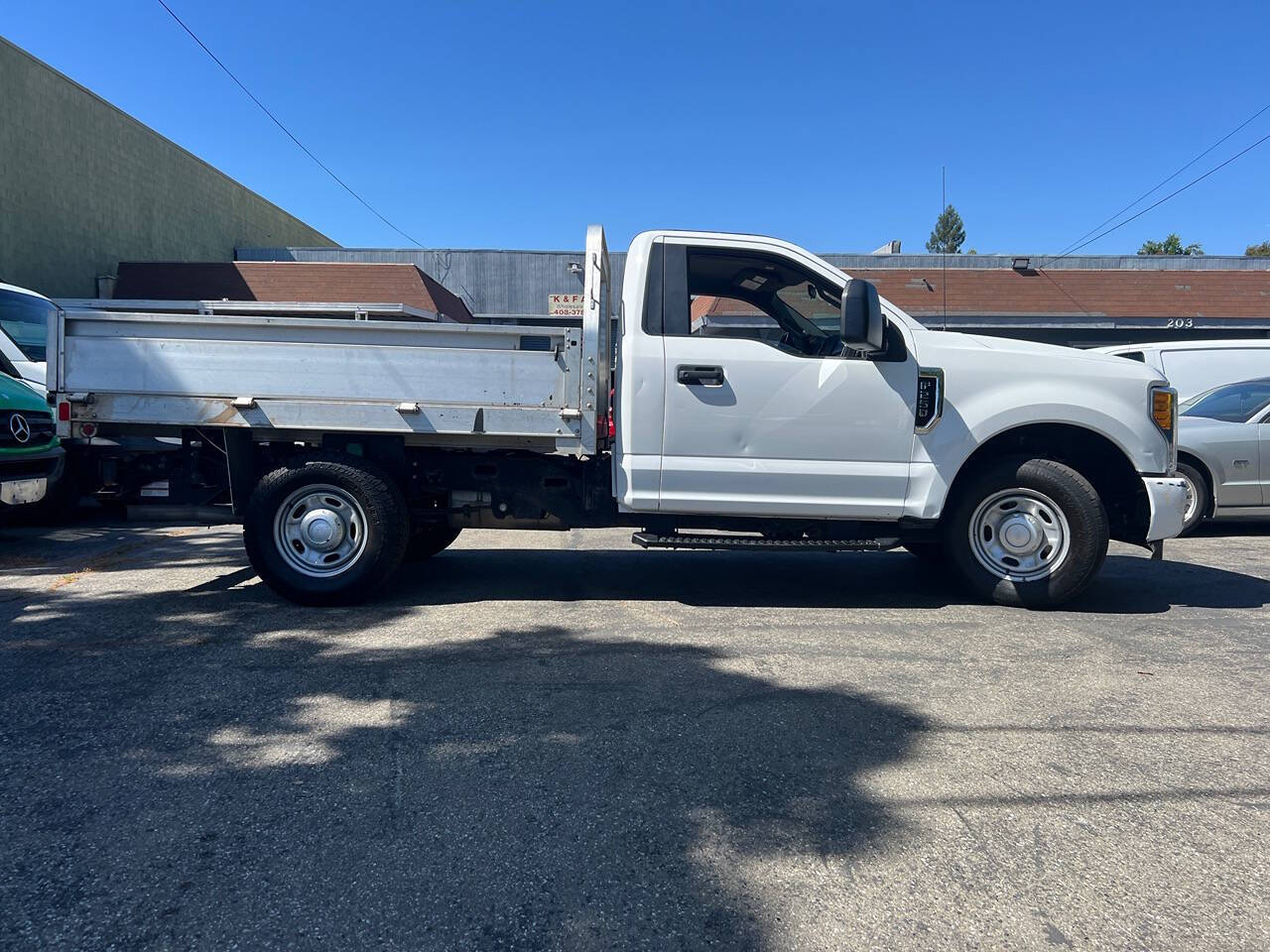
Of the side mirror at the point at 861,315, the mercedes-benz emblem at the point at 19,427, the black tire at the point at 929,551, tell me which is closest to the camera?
the side mirror at the point at 861,315

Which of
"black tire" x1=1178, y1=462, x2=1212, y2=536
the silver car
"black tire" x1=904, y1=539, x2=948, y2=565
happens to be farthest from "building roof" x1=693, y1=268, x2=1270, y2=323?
"black tire" x1=904, y1=539, x2=948, y2=565

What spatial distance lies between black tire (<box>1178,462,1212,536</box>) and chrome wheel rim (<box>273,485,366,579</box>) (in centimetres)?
792

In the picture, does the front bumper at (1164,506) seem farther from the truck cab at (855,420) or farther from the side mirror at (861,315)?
the side mirror at (861,315)

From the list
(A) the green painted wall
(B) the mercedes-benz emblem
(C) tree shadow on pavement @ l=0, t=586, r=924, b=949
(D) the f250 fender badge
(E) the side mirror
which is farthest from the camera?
(A) the green painted wall

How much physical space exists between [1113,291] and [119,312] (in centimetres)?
2245

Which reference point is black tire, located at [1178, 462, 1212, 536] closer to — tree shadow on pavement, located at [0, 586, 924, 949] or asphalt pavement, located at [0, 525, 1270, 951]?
asphalt pavement, located at [0, 525, 1270, 951]

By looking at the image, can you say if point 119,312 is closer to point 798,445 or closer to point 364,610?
point 364,610

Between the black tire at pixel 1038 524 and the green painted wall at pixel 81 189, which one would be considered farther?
the green painted wall at pixel 81 189

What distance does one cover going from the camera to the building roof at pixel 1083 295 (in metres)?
21.2

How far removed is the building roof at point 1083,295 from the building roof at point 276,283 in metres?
10.9

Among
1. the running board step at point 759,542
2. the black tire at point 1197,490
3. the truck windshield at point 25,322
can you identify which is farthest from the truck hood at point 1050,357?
the truck windshield at point 25,322

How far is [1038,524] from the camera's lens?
5551mm

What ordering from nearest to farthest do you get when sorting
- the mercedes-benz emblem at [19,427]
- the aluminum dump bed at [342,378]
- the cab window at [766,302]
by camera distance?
the aluminum dump bed at [342,378]
the cab window at [766,302]
the mercedes-benz emblem at [19,427]

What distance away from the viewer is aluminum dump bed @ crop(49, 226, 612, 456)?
17.2 ft
